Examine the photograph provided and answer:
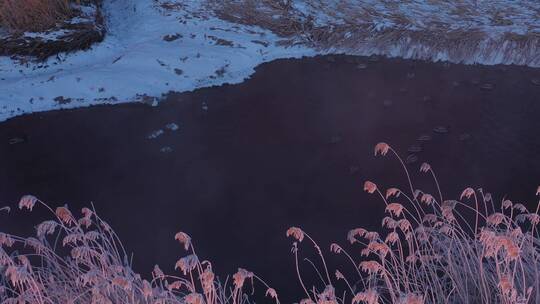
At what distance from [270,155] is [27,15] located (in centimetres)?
412

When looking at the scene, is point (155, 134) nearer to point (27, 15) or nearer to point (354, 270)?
point (354, 270)

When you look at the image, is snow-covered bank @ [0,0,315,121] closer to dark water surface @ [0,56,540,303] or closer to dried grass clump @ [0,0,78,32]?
dark water surface @ [0,56,540,303]

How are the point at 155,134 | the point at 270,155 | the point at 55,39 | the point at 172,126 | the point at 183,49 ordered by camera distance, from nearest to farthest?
1. the point at 270,155
2. the point at 155,134
3. the point at 172,126
4. the point at 55,39
5. the point at 183,49

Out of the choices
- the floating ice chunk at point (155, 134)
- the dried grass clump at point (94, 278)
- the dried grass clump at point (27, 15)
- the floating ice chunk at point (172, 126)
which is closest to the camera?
the dried grass clump at point (94, 278)

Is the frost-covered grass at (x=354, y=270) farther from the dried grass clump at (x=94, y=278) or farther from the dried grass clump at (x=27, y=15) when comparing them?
the dried grass clump at (x=27, y=15)

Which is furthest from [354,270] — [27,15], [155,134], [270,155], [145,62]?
[27,15]

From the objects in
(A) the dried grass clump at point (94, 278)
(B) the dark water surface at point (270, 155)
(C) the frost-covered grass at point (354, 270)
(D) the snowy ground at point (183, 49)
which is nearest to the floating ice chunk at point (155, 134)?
(B) the dark water surface at point (270, 155)

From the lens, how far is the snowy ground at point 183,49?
6.33 meters

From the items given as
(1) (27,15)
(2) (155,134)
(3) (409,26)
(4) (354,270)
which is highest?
(3) (409,26)

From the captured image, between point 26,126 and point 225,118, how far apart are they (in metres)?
2.04

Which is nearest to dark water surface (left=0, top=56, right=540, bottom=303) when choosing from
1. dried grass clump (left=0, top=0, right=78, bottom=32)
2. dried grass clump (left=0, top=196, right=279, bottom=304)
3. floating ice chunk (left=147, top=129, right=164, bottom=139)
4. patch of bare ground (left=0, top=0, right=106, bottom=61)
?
floating ice chunk (left=147, top=129, right=164, bottom=139)

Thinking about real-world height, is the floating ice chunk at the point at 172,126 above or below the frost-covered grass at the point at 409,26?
below

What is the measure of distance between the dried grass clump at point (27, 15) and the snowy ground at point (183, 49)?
606 mm

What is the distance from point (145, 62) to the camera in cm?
688
